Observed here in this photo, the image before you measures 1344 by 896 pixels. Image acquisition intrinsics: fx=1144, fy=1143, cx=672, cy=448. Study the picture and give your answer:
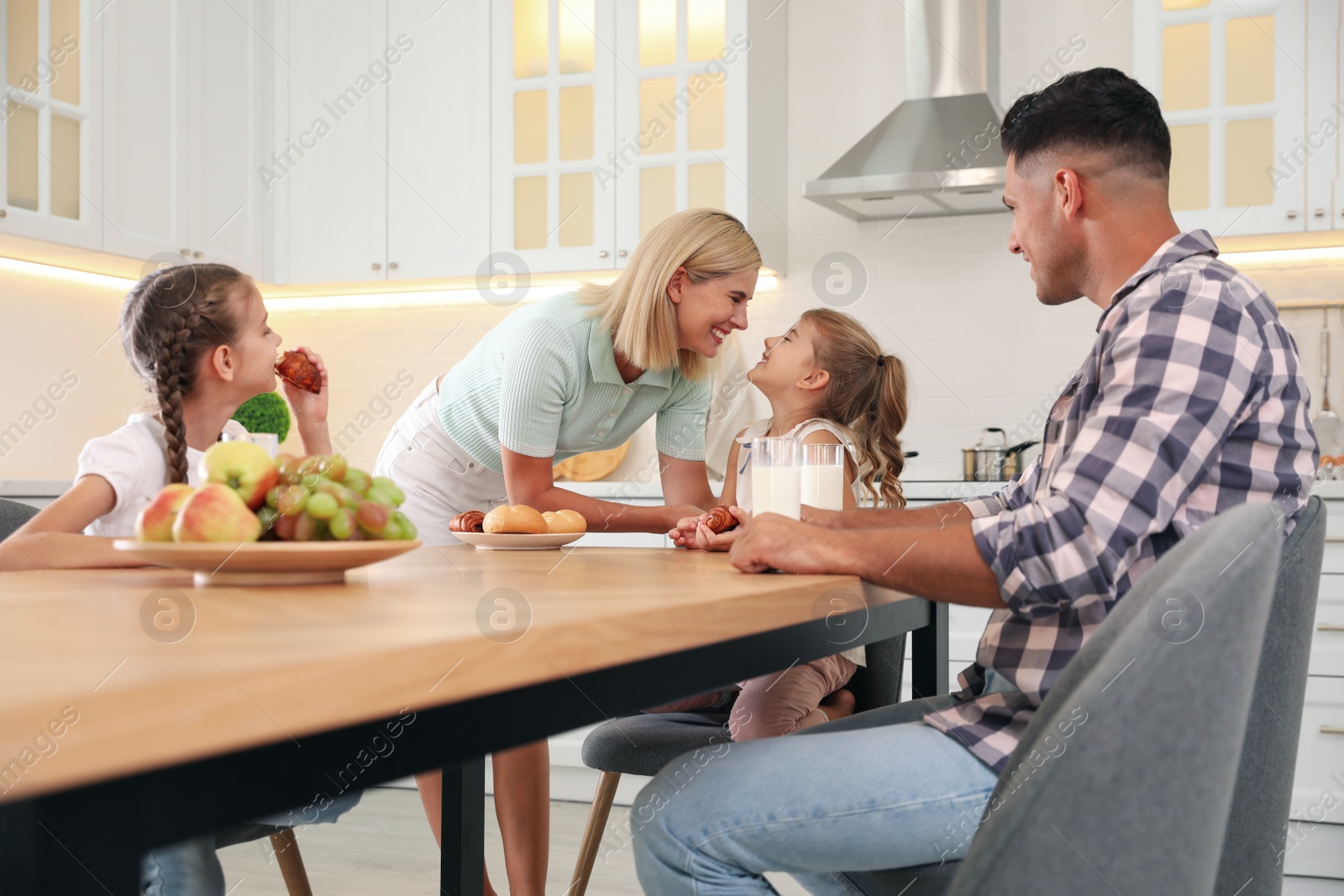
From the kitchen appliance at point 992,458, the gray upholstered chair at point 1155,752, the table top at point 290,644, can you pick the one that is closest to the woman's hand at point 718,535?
the table top at point 290,644

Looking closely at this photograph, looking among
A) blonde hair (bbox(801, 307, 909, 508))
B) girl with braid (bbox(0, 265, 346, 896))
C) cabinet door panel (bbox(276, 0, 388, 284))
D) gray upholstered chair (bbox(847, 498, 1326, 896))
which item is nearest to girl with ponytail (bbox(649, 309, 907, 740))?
blonde hair (bbox(801, 307, 909, 508))

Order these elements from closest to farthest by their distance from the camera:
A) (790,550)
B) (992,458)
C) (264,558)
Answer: (264,558) < (790,550) < (992,458)

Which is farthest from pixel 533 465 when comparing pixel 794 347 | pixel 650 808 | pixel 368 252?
pixel 368 252

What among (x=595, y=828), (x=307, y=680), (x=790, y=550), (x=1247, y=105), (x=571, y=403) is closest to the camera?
(x=307, y=680)

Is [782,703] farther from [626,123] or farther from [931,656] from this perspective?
[626,123]

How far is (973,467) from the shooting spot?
3535 millimetres

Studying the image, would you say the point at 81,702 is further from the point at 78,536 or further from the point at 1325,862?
the point at 1325,862

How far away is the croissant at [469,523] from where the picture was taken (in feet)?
5.23

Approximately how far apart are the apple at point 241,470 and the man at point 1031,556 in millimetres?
431

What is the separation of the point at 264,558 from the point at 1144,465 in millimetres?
736

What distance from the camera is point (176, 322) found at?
70.3 inches

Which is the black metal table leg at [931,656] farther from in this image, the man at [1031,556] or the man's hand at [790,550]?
the man's hand at [790,550]

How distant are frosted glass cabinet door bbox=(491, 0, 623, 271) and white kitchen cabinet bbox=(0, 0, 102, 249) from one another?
1246 mm

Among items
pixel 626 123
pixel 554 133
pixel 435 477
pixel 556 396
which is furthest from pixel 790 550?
pixel 554 133
